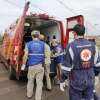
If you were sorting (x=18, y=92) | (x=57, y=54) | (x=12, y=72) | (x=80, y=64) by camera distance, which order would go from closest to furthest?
(x=80, y=64)
(x=18, y=92)
(x=57, y=54)
(x=12, y=72)

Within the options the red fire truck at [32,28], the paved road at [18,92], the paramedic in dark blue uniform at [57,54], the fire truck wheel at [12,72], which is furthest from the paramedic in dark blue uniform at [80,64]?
the fire truck wheel at [12,72]

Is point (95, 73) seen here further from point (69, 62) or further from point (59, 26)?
point (59, 26)

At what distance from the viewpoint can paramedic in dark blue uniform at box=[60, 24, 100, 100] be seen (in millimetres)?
5719

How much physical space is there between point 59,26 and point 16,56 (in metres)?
1.90

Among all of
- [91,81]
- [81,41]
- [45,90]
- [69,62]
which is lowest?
[45,90]

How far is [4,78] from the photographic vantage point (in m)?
12.7

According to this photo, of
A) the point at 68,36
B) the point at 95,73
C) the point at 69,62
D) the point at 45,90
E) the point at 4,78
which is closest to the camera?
the point at 69,62

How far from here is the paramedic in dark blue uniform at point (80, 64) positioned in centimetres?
572

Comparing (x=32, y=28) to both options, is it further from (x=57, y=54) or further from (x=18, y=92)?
(x=18, y=92)

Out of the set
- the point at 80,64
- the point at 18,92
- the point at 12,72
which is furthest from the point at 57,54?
the point at 80,64

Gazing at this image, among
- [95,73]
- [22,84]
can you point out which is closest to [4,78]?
[22,84]

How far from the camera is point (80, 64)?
5742 mm

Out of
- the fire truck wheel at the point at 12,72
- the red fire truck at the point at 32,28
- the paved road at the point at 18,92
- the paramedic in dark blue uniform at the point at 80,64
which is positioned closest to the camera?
the paramedic in dark blue uniform at the point at 80,64

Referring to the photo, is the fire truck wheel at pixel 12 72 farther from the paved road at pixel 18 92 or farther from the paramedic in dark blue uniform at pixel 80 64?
the paramedic in dark blue uniform at pixel 80 64
